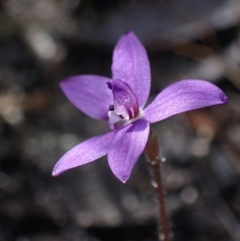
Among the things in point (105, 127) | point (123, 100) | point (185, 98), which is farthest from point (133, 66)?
point (105, 127)

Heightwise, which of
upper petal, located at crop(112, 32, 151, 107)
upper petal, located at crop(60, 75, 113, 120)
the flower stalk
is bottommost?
the flower stalk

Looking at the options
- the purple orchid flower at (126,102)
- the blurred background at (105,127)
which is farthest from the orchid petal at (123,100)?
the blurred background at (105,127)

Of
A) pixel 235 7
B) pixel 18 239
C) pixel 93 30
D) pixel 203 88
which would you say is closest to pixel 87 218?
pixel 18 239

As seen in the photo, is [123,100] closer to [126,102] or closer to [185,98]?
[126,102]

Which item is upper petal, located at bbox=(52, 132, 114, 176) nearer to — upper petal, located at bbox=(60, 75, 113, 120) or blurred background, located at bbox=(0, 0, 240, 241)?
upper petal, located at bbox=(60, 75, 113, 120)

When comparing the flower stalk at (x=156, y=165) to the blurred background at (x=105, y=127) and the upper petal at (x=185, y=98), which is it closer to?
the upper petal at (x=185, y=98)

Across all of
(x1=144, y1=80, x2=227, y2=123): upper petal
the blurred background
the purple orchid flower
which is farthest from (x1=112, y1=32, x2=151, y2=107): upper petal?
the blurred background

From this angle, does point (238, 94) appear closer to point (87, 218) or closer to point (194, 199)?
point (194, 199)
